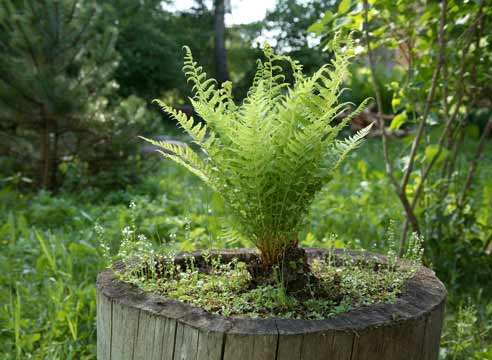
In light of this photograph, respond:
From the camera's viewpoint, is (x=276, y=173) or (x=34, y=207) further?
(x=34, y=207)

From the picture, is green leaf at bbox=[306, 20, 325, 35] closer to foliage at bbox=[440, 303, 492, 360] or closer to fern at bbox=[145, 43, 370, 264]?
fern at bbox=[145, 43, 370, 264]

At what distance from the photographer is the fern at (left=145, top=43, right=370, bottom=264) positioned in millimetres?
1515

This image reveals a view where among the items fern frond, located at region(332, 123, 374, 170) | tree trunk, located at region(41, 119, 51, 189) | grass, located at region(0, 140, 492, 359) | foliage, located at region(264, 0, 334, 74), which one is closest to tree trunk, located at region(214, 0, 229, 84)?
foliage, located at region(264, 0, 334, 74)

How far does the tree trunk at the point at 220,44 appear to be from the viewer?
526 inches

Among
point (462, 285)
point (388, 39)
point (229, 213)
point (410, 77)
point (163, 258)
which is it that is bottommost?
point (462, 285)

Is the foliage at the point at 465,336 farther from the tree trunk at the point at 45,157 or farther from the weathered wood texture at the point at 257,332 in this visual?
the tree trunk at the point at 45,157

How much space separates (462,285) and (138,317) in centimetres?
249

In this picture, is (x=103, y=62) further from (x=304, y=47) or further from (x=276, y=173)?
(x=304, y=47)

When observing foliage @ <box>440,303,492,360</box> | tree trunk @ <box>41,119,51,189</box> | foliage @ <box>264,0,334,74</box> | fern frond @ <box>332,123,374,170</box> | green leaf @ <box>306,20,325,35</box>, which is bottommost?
foliage @ <box>440,303,492,360</box>

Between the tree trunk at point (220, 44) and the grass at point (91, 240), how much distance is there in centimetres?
772

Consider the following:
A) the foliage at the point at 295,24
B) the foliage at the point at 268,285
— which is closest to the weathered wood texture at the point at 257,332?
the foliage at the point at 268,285

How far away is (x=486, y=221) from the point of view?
157 inches

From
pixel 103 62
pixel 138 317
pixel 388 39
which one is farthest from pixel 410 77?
pixel 103 62

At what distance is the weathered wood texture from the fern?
13.1 inches
